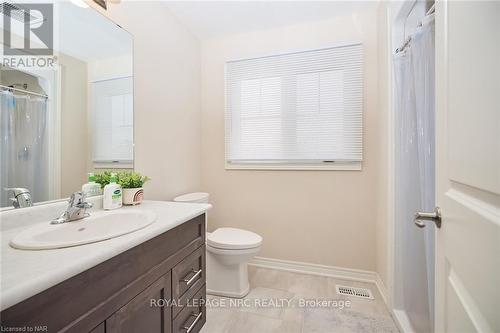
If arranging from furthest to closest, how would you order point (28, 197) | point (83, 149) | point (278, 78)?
1. point (278, 78)
2. point (83, 149)
3. point (28, 197)

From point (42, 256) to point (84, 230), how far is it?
380 mm

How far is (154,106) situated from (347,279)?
2231 mm

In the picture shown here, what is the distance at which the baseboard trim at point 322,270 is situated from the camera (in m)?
1.99

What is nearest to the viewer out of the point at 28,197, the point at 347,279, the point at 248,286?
the point at 28,197

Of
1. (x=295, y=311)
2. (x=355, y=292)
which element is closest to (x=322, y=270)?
(x=355, y=292)

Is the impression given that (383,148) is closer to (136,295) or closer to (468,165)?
(468,165)

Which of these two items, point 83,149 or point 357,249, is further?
point 357,249

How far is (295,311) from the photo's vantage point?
63.5 inches

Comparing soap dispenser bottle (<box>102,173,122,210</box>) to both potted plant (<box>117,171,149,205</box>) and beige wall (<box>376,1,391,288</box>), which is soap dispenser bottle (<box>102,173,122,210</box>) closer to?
potted plant (<box>117,171,149,205</box>)

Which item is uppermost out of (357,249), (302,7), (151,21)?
(302,7)

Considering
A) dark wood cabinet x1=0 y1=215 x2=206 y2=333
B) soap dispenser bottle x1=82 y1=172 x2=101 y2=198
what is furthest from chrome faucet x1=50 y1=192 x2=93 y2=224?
dark wood cabinet x1=0 y1=215 x2=206 y2=333

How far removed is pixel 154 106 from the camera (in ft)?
5.84

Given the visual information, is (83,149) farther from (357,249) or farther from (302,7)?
(357,249)

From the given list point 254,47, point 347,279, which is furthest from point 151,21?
point 347,279
